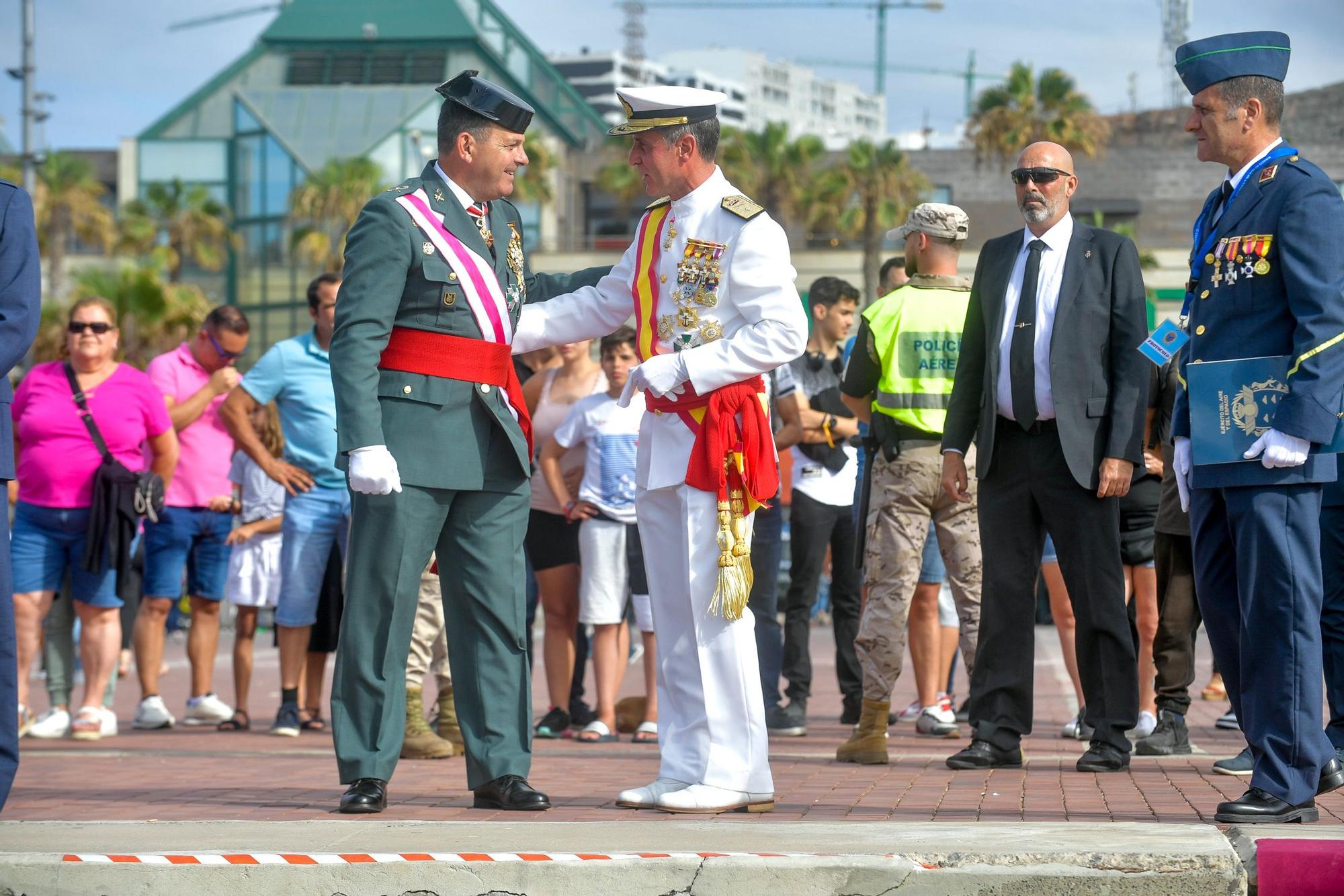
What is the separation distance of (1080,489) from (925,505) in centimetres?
120

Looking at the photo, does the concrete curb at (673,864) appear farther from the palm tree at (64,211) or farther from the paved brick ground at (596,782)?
Result: the palm tree at (64,211)

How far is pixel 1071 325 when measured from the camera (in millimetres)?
6340

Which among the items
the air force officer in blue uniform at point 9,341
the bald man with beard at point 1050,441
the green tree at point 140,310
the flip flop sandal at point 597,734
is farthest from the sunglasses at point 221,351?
the green tree at point 140,310

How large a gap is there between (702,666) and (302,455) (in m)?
3.99

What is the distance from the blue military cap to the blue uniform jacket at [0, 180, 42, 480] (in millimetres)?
3531

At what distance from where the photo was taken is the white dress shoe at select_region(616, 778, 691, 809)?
533cm

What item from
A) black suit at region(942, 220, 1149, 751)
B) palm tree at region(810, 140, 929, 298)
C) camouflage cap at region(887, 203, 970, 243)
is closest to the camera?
black suit at region(942, 220, 1149, 751)

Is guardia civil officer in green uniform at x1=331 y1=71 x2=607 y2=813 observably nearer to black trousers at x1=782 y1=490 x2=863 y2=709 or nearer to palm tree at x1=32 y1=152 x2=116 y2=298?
black trousers at x1=782 y1=490 x2=863 y2=709

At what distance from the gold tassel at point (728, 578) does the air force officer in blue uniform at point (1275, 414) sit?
4.63ft

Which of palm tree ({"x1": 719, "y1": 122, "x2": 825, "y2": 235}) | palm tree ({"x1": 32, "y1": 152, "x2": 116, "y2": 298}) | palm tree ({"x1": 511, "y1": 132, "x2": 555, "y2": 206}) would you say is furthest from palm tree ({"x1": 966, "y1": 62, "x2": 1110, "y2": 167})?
palm tree ({"x1": 32, "y1": 152, "x2": 116, "y2": 298})

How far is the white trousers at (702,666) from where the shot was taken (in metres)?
5.30

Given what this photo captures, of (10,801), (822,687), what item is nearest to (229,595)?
(10,801)

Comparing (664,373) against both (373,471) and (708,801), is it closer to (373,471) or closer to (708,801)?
(373,471)

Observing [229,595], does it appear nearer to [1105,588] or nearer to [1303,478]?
[1105,588]
